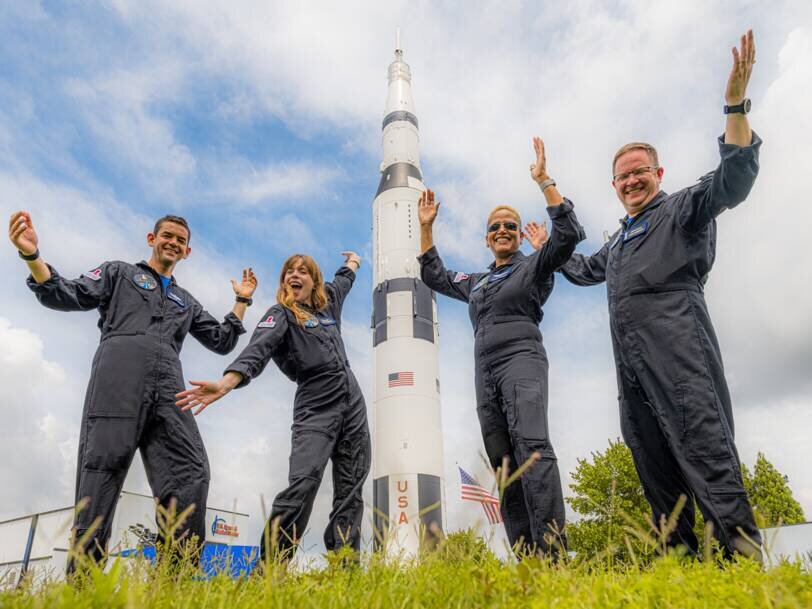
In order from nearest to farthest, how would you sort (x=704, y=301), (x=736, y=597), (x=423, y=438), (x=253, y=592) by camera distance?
(x=736, y=597)
(x=253, y=592)
(x=704, y=301)
(x=423, y=438)

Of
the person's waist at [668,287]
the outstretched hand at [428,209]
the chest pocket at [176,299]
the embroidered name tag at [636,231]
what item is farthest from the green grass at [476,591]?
the outstretched hand at [428,209]

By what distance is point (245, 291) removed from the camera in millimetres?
5684

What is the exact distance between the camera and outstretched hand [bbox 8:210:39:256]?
13.4 ft

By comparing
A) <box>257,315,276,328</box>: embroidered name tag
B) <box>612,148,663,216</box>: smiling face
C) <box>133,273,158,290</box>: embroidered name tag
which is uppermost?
<box>612,148,663,216</box>: smiling face

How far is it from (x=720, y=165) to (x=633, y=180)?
0.80 meters

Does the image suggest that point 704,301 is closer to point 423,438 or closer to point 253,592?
point 253,592

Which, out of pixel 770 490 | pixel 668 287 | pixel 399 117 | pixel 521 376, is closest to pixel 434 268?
pixel 521 376

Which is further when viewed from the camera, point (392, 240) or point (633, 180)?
point (392, 240)

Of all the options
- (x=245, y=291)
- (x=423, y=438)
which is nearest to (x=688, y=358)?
(x=245, y=291)

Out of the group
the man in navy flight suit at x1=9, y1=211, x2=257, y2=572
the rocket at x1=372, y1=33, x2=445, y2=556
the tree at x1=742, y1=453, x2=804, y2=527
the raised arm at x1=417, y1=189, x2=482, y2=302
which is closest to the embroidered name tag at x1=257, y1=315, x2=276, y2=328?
the man in navy flight suit at x1=9, y1=211, x2=257, y2=572

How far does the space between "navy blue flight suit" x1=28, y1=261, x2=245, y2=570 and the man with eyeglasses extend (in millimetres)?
2885

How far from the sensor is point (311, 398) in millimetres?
4703

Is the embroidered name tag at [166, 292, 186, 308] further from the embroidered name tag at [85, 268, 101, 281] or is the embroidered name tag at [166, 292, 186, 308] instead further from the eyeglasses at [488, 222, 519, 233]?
the eyeglasses at [488, 222, 519, 233]

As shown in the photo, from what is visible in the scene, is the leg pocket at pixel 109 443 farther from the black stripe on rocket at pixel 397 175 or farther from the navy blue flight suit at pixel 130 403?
the black stripe on rocket at pixel 397 175
